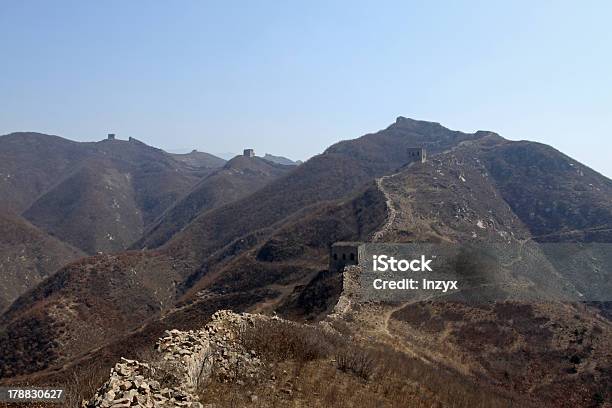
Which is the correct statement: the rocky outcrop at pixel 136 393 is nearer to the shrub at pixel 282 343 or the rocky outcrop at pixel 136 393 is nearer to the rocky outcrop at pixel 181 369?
the rocky outcrop at pixel 181 369

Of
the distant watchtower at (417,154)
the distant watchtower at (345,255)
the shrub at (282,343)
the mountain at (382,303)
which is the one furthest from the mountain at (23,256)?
the shrub at (282,343)

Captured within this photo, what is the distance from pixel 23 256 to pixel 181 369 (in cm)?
12868

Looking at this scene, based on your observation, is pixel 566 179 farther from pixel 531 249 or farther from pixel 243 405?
pixel 243 405

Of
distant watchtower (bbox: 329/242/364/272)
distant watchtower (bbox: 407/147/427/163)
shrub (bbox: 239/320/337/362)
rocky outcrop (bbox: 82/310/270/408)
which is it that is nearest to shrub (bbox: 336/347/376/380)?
shrub (bbox: 239/320/337/362)

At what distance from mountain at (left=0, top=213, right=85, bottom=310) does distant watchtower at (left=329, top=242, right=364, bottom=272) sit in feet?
258

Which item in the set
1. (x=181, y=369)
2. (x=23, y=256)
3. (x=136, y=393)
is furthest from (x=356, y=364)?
(x=23, y=256)

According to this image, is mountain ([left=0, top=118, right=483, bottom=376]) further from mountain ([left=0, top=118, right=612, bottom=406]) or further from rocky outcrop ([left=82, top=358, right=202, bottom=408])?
rocky outcrop ([left=82, top=358, right=202, bottom=408])

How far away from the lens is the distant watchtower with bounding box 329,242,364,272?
53500 mm

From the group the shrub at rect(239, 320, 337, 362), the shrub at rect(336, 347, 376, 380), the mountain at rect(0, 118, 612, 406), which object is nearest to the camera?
the shrub at rect(239, 320, 337, 362)

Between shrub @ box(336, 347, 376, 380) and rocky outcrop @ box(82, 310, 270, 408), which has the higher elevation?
rocky outcrop @ box(82, 310, 270, 408)

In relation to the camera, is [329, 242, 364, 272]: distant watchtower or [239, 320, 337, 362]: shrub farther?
[329, 242, 364, 272]: distant watchtower

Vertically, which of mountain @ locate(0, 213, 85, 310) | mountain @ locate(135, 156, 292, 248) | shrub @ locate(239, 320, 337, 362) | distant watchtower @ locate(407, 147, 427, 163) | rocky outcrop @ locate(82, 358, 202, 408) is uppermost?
distant watchtower @ locate(407, 147, 427, 163)

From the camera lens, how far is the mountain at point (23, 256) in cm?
11075

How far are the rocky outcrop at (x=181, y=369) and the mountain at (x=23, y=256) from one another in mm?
101293
